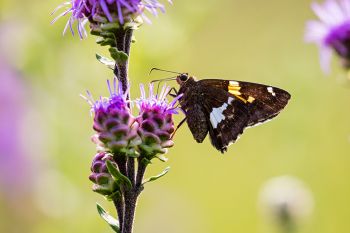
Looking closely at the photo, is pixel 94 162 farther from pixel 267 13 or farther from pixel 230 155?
pixel 267 13

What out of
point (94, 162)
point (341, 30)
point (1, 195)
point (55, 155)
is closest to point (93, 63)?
point (55, 155)

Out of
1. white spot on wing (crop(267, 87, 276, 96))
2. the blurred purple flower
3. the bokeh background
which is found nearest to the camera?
white spot on wing (crop(267, 87, 276, 96))

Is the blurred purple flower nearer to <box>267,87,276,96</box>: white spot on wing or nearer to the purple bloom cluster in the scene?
<box>267,87,276,96</box>: white spot on wing

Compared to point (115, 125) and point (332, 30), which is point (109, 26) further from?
point (332, 30)

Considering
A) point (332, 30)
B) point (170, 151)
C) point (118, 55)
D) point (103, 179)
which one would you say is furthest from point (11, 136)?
point (118, 55)

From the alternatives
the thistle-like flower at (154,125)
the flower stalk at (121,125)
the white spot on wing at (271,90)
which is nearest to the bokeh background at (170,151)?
the white spot on wing at (271,90)

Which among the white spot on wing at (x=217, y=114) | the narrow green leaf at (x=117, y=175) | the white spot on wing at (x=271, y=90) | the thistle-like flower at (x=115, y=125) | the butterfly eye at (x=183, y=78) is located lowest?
the narrow green leaf at (x=117, y=175)

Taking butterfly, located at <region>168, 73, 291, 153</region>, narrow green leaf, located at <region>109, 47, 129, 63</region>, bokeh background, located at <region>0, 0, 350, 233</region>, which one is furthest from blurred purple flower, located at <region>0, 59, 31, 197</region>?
narrow green leaf, located at <region>109, 47, 129, 63</region>

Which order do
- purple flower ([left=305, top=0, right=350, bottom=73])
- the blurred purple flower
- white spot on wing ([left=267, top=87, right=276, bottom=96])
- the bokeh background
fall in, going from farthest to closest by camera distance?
the blurred purple flower, the bokeh background, purple flower ([left=305, top=0, right=350, bottom=73]), white spot on wing ([left=267, top=87, right=276, bottom=96])

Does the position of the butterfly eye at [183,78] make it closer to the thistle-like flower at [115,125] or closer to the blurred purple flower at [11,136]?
the thistle-like flower at [115,125]
